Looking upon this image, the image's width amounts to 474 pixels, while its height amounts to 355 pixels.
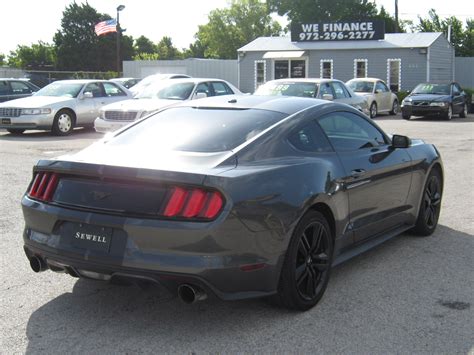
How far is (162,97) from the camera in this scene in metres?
15.3

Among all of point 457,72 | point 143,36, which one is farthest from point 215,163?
point 143,36

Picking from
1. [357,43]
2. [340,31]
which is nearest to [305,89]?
[357,43]

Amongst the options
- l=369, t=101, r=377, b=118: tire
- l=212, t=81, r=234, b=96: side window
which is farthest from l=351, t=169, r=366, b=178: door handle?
l=369, t=101, r=377, b=118: tire

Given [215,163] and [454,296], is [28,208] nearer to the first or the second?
[215,163]

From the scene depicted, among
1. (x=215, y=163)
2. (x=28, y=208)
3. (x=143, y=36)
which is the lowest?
(x=28, y=208)

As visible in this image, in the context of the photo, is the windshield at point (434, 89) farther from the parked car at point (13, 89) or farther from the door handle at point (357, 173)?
the door handle at point (357, 173)

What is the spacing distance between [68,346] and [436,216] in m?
4.16

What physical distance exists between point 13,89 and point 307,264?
57.2 ft

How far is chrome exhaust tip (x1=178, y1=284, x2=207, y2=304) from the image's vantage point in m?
3.61

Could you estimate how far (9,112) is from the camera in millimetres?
16172

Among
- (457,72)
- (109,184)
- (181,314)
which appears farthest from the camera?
(457,72)

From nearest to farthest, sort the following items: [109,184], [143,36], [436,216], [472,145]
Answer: [109,184] < [436,216] < [472,145] < [143,36]

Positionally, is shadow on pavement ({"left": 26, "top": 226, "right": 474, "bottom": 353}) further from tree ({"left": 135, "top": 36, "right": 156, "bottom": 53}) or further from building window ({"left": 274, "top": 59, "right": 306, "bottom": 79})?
tree ({"left": 135, "top": 36, "right": 156, "bottom": 53})

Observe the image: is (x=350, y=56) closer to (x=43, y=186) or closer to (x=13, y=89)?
(x=13, y=89)
